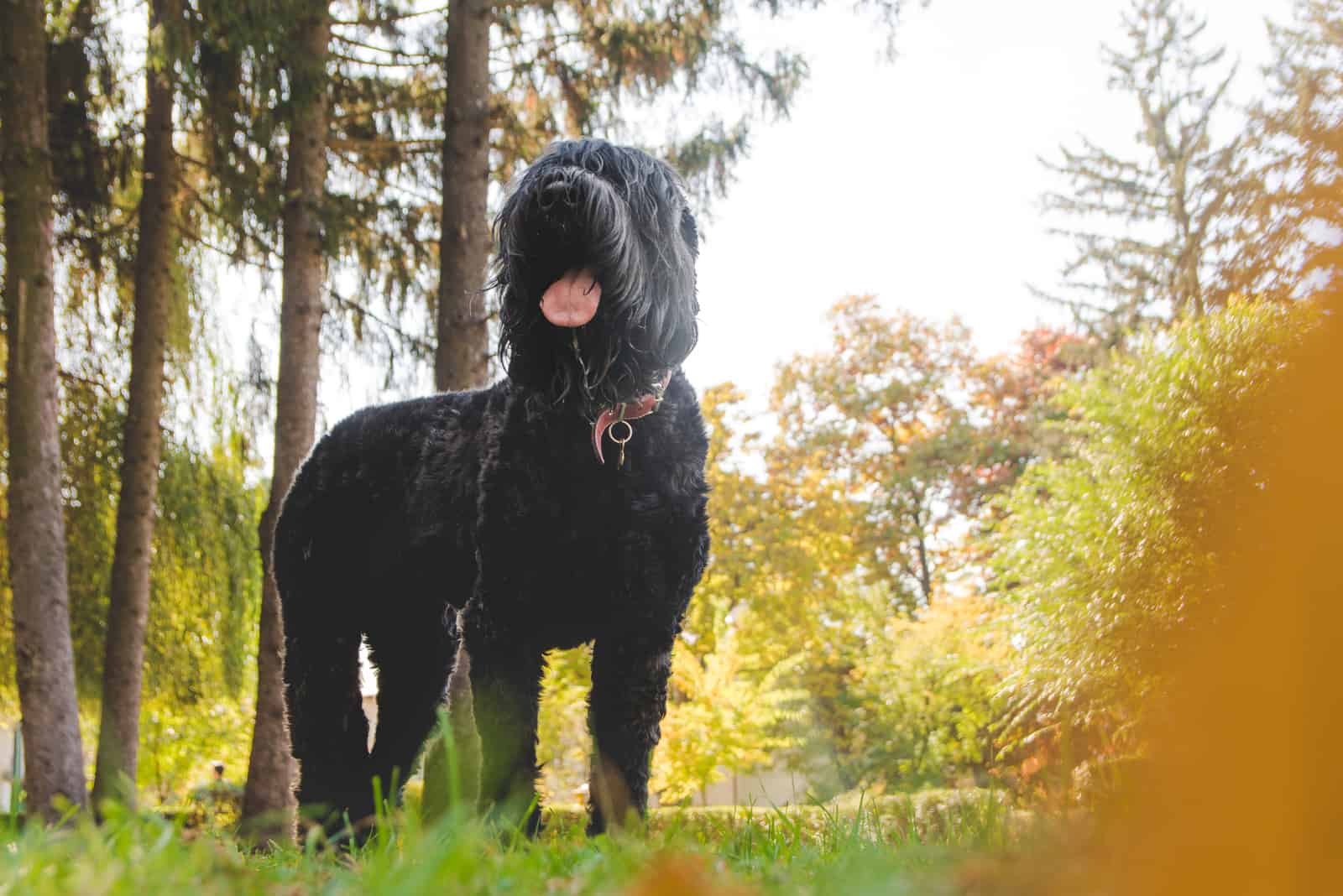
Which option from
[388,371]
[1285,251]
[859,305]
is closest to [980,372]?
[859,305]

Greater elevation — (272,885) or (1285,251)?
(1285,251)

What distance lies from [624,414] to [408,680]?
1.58 meters

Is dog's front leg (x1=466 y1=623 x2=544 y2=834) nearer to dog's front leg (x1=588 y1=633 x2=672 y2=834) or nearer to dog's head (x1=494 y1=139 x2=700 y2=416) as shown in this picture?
dog's front leg (x1=588 y1=633 x2=672 y2=834)

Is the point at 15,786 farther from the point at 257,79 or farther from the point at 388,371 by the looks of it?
the point at 388,371

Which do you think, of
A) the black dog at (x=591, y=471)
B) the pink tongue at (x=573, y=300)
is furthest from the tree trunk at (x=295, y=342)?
the pink tongue at (x=573, y=300)

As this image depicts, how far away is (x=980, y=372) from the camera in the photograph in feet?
88.0

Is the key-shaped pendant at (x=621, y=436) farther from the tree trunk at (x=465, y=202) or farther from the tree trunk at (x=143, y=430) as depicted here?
the tree trunk at (x=143, y=430)

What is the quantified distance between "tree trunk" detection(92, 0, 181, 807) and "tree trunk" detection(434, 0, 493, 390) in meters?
3.66

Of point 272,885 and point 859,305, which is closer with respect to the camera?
point 272,885

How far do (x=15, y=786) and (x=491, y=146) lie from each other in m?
7.60

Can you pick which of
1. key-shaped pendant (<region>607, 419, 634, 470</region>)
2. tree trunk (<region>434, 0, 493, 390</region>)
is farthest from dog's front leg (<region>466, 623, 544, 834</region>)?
tree trunk (<region>434, 0, 493, 390</region>)

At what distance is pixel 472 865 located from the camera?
121 cm

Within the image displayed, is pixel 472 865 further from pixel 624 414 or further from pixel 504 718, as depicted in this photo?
pixel 624 414

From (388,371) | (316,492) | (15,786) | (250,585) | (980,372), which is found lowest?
(15,786)
